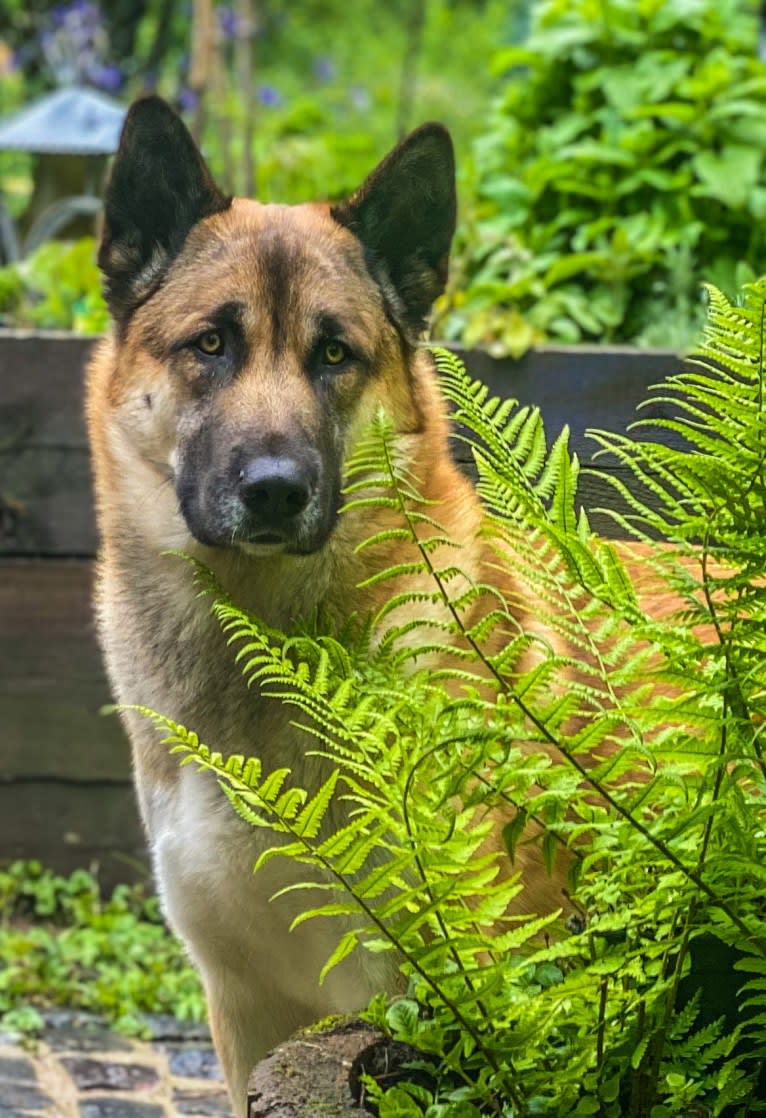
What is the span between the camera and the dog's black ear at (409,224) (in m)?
3.06

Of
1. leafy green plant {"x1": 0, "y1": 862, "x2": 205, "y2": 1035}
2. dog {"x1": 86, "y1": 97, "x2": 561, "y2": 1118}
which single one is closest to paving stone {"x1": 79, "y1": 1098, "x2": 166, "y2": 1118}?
leafy green plant {"x1": 0, "y1": 862, "x2": 205, "y2": 1035}

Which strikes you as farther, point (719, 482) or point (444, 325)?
point (444, 325)

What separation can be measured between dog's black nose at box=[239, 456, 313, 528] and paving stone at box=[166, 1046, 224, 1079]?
2027 mm

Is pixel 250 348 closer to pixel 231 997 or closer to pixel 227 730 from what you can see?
pixel 227 730

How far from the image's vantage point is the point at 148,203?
10.2 feet

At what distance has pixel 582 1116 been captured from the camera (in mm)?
1607

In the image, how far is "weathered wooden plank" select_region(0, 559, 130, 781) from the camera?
16.6 ft

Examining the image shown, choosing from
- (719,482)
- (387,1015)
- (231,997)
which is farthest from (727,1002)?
(231,997)

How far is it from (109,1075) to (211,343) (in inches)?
82.6

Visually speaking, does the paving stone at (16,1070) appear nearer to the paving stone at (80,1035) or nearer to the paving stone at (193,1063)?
the paving stone at (80,1035)

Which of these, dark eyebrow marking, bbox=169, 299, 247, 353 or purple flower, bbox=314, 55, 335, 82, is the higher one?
purple flower, bbox=314, 55, 335, 82

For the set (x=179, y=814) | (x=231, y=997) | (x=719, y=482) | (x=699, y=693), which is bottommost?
(x=231, y=997)

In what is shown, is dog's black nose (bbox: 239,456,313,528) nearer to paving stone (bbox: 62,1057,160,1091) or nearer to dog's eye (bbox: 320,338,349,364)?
dog's eye (bbox: 320,338,349,364)

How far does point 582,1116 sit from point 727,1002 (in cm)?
23
